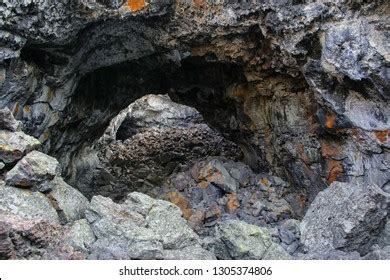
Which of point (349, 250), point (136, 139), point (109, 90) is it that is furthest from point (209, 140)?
point (349, 250)

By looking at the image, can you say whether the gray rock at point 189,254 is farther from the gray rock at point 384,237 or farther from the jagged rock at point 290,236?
the gray rock at point 384,237

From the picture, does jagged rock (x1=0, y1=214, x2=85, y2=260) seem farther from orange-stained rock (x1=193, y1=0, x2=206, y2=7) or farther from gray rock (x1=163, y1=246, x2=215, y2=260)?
orange-stained rock (x1=193, y1=0, x2=206, y2=7)

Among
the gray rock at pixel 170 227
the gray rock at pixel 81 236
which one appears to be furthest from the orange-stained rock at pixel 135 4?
the gray rock at pixel 81 236

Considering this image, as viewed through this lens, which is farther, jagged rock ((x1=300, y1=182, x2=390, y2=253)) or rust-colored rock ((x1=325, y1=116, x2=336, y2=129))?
rust-colored rock ((x1=325, y1=116, x2=336, y2=129))

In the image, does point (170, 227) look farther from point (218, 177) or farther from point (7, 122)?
point (218, 177)

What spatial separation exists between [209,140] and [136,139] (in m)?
1.63

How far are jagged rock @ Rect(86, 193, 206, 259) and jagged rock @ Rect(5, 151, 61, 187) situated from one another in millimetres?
561

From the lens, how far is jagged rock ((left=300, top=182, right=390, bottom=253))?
4.58 metres

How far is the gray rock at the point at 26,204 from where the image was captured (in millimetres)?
4500

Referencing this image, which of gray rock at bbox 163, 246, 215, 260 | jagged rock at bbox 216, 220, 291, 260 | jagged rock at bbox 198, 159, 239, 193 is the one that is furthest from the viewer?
jagged rock at bbox 198, 159, 239, 193

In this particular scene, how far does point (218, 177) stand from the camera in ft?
A: 26.1

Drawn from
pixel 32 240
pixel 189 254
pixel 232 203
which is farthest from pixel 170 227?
pixel 232 203

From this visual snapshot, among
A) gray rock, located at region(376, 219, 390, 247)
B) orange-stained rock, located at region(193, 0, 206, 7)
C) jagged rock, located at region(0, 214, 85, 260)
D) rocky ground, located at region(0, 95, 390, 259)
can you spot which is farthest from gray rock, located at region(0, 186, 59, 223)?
gray rock, located at region(376, 219, 390, 247)

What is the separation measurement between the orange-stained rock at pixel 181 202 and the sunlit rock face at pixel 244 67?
1.37 metres
